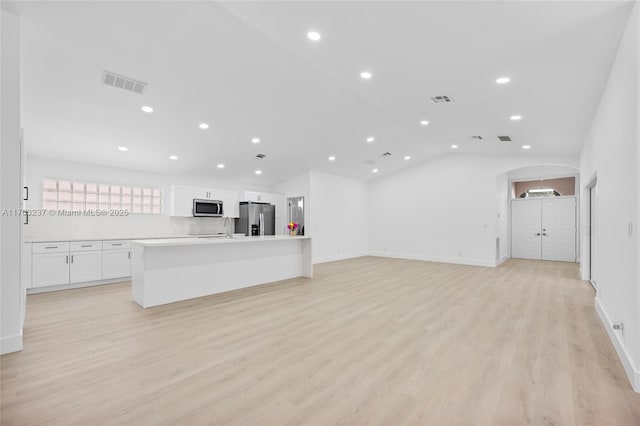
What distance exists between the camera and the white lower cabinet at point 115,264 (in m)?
5.65

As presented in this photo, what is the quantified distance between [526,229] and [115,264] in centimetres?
1151

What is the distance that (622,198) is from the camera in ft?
8.79

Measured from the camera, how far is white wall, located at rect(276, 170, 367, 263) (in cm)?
873

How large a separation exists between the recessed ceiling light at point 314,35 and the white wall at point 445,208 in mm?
6830

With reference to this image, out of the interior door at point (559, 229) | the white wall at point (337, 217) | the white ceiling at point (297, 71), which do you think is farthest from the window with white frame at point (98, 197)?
the interior door at point (559, 229)

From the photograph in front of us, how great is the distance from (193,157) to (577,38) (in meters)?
6.32

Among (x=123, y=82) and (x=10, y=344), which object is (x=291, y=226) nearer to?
(x=123, y=82)

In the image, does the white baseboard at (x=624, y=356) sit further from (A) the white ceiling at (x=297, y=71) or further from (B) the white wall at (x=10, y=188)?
(B) the white wall at (x=10, y=188)

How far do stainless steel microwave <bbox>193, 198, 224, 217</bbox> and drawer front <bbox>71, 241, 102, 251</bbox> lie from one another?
216cm

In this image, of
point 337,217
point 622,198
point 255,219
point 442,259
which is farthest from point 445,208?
point 622,198

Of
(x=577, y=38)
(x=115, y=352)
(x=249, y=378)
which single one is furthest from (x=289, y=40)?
(x=115, y=352)

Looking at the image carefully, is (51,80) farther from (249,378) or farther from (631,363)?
(631,363)

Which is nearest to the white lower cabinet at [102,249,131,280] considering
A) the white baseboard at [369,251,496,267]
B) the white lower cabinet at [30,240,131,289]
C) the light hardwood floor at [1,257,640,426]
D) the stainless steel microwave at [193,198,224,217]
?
the white lower cabinet at [30,240,131,289]

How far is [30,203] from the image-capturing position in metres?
5.48
